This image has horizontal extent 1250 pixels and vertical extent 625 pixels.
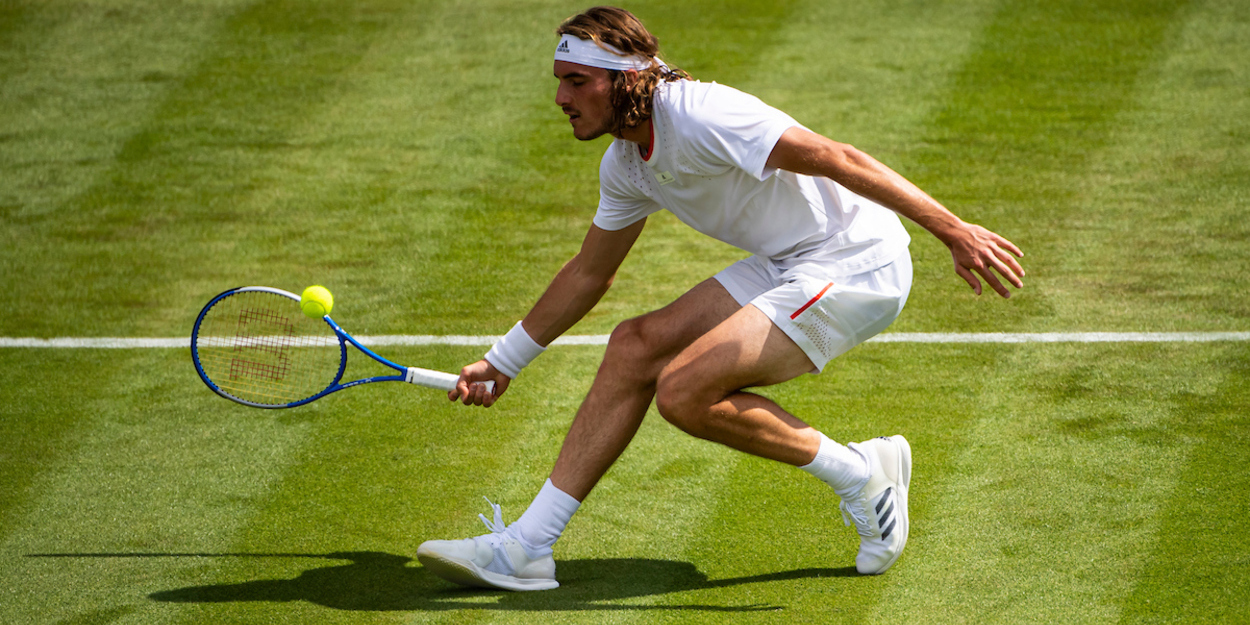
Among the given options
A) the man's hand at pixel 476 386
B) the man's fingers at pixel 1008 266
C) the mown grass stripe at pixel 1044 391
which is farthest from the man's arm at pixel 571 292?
the mown grass stripe at pixel 1044 391

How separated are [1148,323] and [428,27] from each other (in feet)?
19.6

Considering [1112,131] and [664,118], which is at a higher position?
[664,118]

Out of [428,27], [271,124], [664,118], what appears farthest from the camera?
[428,27]

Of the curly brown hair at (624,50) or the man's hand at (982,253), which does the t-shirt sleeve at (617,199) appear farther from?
the man's hand at (982,253)

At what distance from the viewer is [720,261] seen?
7.11 m

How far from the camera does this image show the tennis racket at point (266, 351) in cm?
559

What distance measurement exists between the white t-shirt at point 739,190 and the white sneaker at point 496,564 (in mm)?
1148

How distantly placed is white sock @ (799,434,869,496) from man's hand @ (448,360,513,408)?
1.10 m

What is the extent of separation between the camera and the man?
3986mm

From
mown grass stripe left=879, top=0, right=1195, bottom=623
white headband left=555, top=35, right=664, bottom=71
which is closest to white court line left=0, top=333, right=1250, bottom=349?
mown grass stripe left=879, top=0, right=1195, bottom=623

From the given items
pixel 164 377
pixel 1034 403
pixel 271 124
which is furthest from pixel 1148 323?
pixel 271 124

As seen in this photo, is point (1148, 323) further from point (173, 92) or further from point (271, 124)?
point (173, 92)

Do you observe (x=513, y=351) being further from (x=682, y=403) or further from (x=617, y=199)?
(x=682, y=403)

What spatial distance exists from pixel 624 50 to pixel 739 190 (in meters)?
0.57
